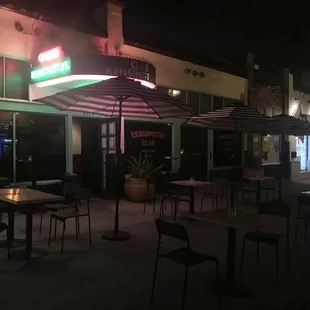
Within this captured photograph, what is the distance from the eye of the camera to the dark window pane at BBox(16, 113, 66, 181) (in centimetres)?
Result: 882

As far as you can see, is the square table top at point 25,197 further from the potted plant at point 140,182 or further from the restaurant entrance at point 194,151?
the restaurant entrance at point 194,151

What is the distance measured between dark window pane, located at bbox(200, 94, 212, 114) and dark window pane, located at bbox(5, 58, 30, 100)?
654cm

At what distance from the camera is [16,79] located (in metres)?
8.77

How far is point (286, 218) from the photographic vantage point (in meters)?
4.59

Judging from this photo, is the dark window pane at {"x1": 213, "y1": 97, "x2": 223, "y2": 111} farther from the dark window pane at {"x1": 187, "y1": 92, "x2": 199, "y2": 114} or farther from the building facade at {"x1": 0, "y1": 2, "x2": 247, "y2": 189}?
the building facade at {"x1": 0, "y1": 2, "x2": 247, "y2": 189}

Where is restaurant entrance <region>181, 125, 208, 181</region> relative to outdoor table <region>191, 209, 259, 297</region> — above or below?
above

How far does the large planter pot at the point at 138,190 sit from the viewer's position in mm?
9844

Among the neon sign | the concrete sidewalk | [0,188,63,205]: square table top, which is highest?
the neon sign

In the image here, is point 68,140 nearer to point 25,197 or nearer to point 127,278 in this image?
point 25,197

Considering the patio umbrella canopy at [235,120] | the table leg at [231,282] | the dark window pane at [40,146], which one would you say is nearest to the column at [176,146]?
the patio umbrella canopy at [235,120]

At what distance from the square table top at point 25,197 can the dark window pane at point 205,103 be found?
29.1 ft

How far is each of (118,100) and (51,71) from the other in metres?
2.76

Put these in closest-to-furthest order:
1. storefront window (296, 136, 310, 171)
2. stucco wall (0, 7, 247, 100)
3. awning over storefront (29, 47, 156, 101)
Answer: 1. awning over storefront (29, 47, 156, 101)
2. stucco wall (0, 7, 247, 100)
3. storefront window (296, 136, 310, 171)

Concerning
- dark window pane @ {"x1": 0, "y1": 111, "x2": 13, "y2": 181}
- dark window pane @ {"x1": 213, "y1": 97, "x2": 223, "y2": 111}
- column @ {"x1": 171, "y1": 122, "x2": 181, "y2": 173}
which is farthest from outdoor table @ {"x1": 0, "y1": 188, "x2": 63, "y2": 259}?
dark window pane @ {"x1": 213, "y1": 97, "x2": 223, "y2": 111}
